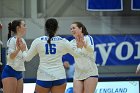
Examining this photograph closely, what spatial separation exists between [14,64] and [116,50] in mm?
7318

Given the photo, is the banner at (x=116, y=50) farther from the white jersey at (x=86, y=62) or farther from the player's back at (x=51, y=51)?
the player's back at (x=51, y=51)

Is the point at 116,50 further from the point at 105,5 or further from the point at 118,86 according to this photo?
the point at 118,86

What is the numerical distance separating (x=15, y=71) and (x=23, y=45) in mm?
465

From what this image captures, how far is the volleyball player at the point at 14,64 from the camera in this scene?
6.82m

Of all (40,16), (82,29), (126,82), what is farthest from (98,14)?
(82,29)

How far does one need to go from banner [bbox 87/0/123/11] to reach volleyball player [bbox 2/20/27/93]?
644 centimetres

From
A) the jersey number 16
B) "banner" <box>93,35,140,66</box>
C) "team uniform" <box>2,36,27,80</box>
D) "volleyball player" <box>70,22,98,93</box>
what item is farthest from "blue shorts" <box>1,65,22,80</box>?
"banner" <box>93,35,140,66</box>

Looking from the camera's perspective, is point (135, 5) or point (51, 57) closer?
point (51, 57)

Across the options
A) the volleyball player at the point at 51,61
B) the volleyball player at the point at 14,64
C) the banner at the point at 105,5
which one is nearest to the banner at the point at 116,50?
the banner at the point at 105,5

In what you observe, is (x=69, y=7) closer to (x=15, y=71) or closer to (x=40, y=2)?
(x=40, y=2)

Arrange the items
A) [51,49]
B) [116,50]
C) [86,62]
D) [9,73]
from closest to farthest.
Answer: [51,49]
[9,73]
[86,62]
[116,50]

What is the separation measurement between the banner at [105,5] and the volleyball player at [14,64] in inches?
253

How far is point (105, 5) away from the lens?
13.3 meters

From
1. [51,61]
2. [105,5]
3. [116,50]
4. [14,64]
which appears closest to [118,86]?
[14,64]
